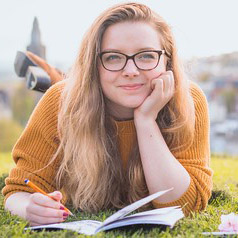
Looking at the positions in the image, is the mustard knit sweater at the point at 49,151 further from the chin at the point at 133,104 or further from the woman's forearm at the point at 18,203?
the chin at the point at 133,104

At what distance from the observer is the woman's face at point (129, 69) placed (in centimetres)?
210

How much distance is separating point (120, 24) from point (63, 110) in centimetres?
51

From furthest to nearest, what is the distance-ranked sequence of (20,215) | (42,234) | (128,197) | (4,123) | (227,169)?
(4,123) < (227,169) < (128,197) < (20,215) < (42,234)

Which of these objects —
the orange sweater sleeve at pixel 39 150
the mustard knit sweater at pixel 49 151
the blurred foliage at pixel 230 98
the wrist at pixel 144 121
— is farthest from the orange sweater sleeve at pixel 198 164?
the blurred foliage at pixel 230 98

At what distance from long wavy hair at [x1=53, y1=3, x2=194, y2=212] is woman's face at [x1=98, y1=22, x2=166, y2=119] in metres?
0.07

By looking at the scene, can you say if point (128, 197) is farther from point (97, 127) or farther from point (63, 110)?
point (63, 110)

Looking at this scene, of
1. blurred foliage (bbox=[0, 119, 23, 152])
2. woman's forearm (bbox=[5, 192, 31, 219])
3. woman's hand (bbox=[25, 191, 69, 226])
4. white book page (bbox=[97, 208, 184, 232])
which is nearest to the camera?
white book page (bbox=[97, 208, 184, 232])

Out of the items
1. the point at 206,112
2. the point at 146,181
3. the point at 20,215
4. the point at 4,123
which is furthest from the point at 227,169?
the point at 4,123

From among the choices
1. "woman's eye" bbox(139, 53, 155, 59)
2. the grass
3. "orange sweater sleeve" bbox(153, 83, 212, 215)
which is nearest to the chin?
"woman's eye" bbox(139, 53, 155, 59)

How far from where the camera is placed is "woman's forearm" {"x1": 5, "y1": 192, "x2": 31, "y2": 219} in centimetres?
205

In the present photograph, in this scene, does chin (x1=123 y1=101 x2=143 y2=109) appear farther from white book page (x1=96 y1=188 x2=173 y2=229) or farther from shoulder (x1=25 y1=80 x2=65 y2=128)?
white book page (x1=96 y1=188 x2=173 y2=229)

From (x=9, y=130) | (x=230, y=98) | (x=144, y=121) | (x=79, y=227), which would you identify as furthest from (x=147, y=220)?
(x=230, y=98)

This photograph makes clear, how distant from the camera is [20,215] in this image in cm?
204

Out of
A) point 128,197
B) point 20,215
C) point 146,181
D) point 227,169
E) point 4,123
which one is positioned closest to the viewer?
point 20,215
